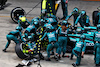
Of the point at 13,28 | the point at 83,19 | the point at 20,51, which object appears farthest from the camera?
the point at 13,28

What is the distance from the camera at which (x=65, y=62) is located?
8922mm

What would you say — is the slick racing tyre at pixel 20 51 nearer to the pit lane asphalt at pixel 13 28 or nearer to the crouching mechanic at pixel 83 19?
the pit lane asphalt at pixel 13 28

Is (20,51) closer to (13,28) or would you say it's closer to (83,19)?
(83,19)

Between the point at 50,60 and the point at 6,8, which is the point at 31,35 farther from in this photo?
the point at 6,8

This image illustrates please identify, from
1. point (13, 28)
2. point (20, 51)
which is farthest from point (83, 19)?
point (13, 28)

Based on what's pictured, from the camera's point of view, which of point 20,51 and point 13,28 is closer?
point 20,51

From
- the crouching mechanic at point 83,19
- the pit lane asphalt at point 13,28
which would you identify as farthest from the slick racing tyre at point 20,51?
the crouching mechanic at point 83,19

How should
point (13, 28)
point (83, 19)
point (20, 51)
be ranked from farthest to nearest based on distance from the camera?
point (13, 28) < point (83, 19) < point (20, 51)

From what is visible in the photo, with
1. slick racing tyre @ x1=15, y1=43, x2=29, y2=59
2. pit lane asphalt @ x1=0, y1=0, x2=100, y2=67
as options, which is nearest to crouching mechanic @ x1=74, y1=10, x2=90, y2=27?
pit lane asphalt @ x1=0, y1=0, x2=100, y2=67

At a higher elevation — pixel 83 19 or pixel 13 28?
pixel 83 19

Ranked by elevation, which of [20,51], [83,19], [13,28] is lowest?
[20,51]

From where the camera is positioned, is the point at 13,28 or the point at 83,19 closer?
the point at 83,19

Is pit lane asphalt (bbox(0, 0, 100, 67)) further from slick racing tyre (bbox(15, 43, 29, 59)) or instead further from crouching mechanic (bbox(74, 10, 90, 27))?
crouching mechanic (bbox(74, 10, 90, 27))

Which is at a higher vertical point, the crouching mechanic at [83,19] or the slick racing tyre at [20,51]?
the crouching mechanic at [83,19]
